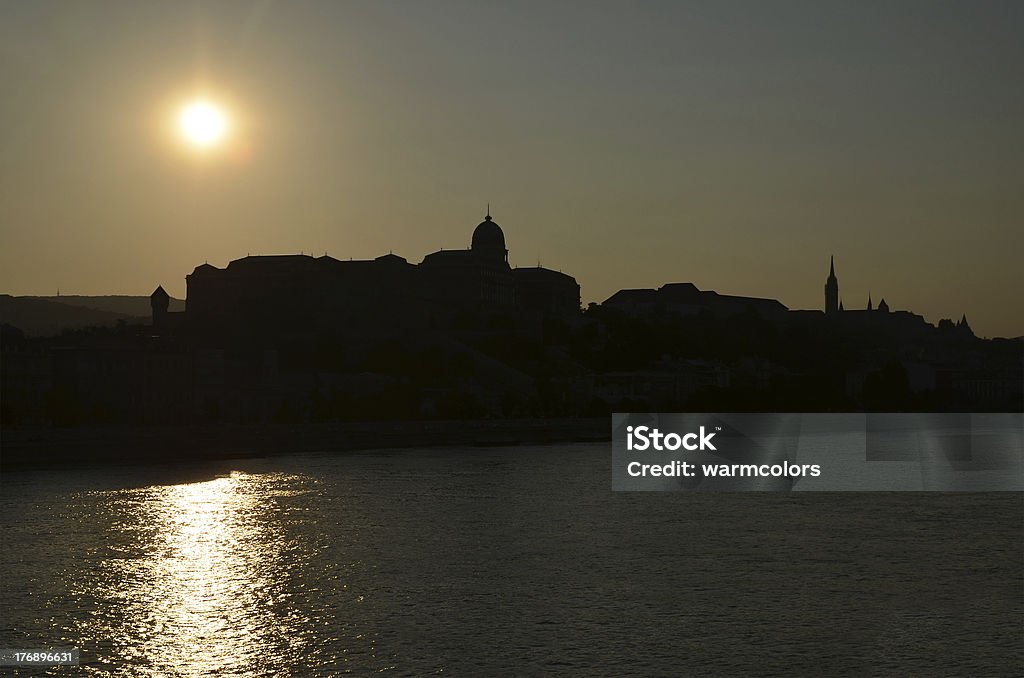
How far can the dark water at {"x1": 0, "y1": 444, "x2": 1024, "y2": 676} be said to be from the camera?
60.7 feet

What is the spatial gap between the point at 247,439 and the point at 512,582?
4579 centimetres

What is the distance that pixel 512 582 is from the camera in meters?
24.4

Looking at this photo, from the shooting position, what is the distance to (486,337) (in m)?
124

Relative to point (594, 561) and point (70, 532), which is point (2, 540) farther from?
point (594, 561)

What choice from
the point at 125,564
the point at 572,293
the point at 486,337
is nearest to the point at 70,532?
the point at 125,564

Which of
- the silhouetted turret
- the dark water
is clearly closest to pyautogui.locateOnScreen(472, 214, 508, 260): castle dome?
the silhouetted turret

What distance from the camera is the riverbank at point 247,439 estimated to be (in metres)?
57.9

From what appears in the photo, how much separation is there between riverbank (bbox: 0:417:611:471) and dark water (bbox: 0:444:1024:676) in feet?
52.3

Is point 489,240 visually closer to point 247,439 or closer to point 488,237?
point 488,237

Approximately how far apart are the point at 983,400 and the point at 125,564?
12760 centimetres

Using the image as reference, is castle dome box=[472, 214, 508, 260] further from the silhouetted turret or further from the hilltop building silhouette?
the silhouetted turret

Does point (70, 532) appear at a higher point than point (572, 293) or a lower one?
lower
